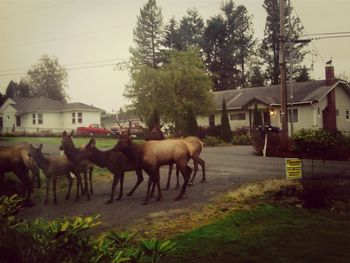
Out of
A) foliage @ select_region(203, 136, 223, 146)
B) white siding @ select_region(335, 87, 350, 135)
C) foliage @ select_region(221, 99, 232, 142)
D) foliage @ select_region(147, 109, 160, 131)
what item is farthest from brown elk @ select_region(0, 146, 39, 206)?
white siding @ select_region(335, 87, 350, 135)

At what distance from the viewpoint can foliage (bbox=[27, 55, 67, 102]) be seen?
3.23 meters

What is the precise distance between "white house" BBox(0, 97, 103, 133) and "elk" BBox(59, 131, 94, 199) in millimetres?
102

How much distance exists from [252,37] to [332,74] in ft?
2.37

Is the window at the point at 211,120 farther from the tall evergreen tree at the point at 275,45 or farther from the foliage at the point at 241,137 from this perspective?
the tall evergreen tree at the point at 275,45

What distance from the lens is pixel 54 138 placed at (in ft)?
9.93

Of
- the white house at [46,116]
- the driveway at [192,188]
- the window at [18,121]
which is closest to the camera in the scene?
the driveway at [192,188]

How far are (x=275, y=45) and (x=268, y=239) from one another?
5.10ft

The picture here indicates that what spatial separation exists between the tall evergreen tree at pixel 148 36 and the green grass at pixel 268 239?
1325 millimetres

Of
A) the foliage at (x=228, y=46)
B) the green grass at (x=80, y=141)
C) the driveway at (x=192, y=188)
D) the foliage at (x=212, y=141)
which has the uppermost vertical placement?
the foliage at (x=228, y=46)

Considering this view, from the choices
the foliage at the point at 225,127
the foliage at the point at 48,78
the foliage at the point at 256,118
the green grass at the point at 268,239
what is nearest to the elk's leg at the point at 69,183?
the foliage at the point at 48,78

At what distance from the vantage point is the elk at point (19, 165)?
3176 millimetres

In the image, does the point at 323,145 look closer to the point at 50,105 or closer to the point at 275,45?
the point at 275,45

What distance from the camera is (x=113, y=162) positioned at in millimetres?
3029

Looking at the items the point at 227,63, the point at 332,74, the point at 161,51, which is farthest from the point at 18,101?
the point at 332,74
